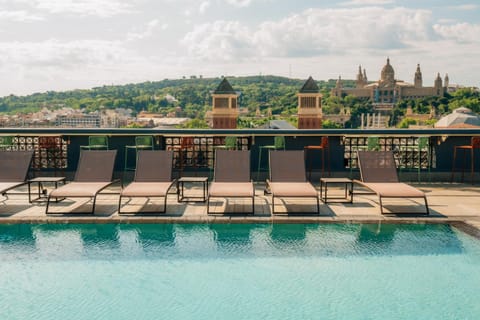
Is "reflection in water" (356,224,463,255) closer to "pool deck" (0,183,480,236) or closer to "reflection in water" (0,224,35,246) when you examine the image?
"pool deck" (0,183,480,236)

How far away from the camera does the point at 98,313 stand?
3.49 metres

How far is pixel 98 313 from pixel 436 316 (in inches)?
103

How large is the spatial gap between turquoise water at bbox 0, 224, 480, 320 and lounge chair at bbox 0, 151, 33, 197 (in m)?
1.27

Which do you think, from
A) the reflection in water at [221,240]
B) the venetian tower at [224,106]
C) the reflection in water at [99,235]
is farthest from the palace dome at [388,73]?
the reflection in water at [99,235]

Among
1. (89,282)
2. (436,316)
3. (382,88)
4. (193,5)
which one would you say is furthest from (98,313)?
(382,88)

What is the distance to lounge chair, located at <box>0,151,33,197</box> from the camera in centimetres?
649

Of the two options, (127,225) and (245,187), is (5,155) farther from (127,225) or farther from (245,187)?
(245,187)

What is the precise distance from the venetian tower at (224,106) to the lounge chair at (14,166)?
2846 inches

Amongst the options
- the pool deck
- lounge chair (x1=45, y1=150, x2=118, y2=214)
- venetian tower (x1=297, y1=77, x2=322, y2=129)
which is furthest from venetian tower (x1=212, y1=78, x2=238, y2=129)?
lounge chair (x1=45, y1=150, x2=118, y2=214)

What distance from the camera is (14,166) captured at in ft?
21.8

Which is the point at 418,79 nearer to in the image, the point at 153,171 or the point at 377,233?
the point at 153,171

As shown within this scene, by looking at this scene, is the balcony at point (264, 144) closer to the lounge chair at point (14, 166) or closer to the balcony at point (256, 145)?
the balcony at point (256, 145)

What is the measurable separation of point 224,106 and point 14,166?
239ft

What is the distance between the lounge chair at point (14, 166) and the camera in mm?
6491
